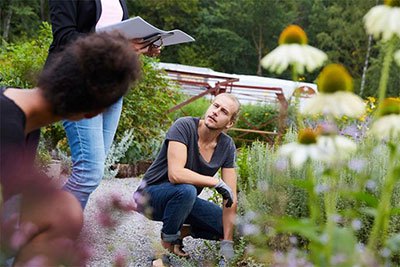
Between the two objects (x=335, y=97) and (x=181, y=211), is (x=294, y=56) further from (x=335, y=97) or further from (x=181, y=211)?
(x=181, y=211)

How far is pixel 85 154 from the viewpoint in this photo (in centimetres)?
282

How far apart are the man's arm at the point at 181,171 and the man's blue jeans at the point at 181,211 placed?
3 centimetres

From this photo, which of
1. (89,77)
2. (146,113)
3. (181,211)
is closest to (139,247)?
(181,211)

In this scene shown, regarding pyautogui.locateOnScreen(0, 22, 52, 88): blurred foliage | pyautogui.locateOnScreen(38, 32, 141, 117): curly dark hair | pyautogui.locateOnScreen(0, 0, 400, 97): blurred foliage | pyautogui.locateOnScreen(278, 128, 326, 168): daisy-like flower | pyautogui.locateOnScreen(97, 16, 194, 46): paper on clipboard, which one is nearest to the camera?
pyautogui.locateOnScreen(278, 128, 326, 168): daisy-like flower

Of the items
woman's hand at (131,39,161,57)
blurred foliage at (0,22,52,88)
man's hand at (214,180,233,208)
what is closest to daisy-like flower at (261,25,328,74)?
woman's hand at (131,39,161,57)

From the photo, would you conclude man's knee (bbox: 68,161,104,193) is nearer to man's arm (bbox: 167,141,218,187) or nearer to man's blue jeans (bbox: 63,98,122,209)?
man's blue jeans (bbox: 63,98,122,209)

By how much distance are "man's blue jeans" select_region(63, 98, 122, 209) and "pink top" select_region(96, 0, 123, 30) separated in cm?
45

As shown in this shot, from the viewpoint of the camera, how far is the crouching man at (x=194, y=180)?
3.29 meters

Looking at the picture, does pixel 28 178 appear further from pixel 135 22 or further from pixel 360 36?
pixel 360 36

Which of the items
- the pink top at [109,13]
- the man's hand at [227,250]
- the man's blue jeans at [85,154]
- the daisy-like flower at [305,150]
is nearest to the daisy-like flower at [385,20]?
the daisy-like flower at [305,150]

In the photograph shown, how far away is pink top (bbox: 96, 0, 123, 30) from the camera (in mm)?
3016

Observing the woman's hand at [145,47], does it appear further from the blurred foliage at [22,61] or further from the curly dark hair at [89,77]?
the blurred foliage at [22,61]

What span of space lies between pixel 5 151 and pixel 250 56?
115ft

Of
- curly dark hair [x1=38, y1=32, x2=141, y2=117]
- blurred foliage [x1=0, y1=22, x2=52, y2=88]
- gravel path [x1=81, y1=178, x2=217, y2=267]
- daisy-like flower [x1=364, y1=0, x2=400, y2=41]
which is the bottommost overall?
blurred foliage [x1=0, y1=22, x2=52, y2=88]
